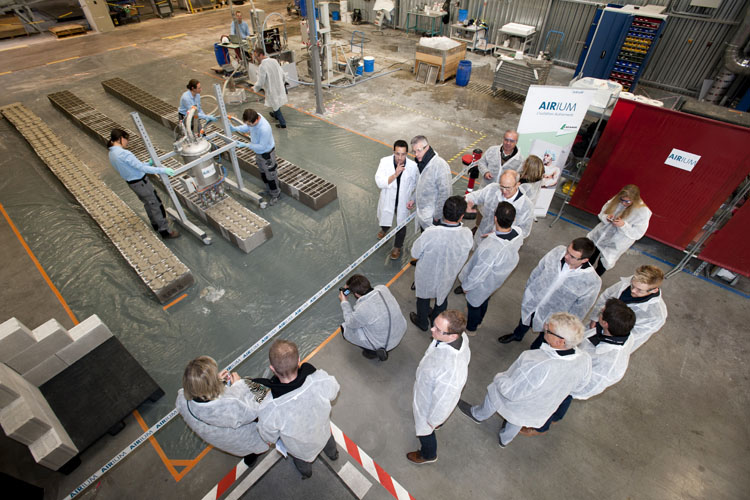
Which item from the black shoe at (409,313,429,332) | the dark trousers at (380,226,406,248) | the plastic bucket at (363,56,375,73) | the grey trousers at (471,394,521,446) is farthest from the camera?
the plastic bucket at (363,56,375,73)

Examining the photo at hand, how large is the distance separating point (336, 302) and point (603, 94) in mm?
5992

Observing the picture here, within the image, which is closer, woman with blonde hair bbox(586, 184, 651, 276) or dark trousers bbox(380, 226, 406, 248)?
woman with blonde hair bbox(586, 184, 651, 276)

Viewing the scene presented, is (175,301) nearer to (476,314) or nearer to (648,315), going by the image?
(476,314)

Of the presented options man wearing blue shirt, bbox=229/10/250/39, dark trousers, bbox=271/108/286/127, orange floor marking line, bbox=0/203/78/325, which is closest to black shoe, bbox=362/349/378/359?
orange floor marking line, bbox=0/203/78/325

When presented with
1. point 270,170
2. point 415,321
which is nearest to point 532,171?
point 415,321

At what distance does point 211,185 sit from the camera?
18.2ft

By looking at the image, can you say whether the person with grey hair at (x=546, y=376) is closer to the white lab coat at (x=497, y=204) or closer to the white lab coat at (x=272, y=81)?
the white lab coat at (x=497, y=204)

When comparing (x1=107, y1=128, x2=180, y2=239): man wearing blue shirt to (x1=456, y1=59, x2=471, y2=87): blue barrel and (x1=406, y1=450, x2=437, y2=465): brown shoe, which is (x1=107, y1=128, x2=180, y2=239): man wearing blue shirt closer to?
(x1=406, y1=450, x2=437, y2=465): brown shoe

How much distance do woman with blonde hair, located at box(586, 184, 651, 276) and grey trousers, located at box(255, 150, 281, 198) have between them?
4.95 m

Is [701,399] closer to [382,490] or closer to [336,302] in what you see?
[382,490]

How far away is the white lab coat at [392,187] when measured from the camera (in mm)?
4570

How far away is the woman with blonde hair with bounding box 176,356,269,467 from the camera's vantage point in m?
2.28

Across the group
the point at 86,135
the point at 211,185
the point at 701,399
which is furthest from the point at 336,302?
the point at 86,135

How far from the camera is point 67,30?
14.1 m
